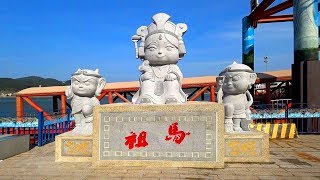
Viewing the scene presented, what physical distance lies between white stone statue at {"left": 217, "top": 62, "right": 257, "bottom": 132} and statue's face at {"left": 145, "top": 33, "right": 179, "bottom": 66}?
1155 mm

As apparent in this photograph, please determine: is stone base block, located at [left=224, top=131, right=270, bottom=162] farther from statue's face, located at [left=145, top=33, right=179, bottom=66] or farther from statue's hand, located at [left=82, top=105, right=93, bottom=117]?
statue's hand, located at [left=82, top=105, right=93, bottom=117]

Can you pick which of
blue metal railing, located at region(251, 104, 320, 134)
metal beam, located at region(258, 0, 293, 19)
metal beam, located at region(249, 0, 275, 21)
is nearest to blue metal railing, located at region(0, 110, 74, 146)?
blue metal railing, located at region(251, 104, 320, 134)

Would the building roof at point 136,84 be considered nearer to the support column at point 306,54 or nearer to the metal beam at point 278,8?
the support column at point 306,54

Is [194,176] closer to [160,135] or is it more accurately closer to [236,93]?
[160,135]

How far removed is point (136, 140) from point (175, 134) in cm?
75

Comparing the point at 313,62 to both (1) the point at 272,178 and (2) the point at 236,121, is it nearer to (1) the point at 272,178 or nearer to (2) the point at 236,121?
(2) the point at 236,121

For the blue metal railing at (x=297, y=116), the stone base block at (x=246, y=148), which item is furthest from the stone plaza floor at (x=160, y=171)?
the blue metal railing at (x=297, y=116)

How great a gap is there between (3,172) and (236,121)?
4639 mm

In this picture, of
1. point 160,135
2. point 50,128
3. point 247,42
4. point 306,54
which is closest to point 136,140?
point 160,135

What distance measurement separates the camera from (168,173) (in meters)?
4.74

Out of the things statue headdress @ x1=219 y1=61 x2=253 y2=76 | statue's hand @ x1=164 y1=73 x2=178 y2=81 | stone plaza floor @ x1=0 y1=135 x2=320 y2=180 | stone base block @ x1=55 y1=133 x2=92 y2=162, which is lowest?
stone plaza floor @ x1=0 y1=135 x2=320 y2=180

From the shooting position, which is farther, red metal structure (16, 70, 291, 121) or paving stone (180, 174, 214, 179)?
red metal structure (16, 70, 291, 121)

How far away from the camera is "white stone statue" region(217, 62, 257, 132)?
5676 millimetres

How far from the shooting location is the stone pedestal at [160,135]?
511cm
